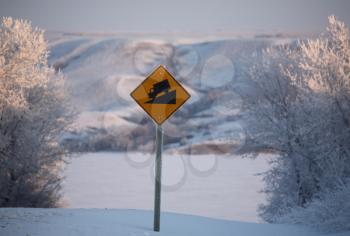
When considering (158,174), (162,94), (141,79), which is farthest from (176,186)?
(141,79)

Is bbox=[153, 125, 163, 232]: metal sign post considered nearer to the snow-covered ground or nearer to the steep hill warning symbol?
the steep hill warning symbol

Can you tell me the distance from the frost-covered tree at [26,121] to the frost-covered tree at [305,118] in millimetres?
8770

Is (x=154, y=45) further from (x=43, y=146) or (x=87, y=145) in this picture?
(x=43, y=146)

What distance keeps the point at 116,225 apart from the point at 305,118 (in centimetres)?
1176

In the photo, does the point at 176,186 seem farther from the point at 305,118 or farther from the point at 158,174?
the point at 158,174

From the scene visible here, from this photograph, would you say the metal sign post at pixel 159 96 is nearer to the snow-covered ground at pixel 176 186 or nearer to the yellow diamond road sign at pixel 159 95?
the yellow diamond road sign at pixel 159 95

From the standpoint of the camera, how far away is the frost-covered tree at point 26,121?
19.5 meters

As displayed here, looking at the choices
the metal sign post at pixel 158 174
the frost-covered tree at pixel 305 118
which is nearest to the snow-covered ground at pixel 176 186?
the frost-covered tree at pixel 305 118

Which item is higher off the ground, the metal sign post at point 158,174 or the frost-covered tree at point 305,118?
the frost-covered tree at point 305,118

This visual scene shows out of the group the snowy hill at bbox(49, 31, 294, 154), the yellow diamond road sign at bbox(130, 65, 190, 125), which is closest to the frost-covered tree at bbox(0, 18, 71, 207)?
the snowy hill at bbox(49, 31, 294, 154)

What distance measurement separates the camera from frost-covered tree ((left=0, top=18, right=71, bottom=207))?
19.5m

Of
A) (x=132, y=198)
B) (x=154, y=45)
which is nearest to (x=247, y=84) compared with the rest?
(x=132, y=198)

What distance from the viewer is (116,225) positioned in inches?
372

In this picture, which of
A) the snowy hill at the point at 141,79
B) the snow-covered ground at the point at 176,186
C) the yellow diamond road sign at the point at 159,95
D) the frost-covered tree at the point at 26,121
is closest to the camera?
the yellow diamond road sign at the point at 159,95
